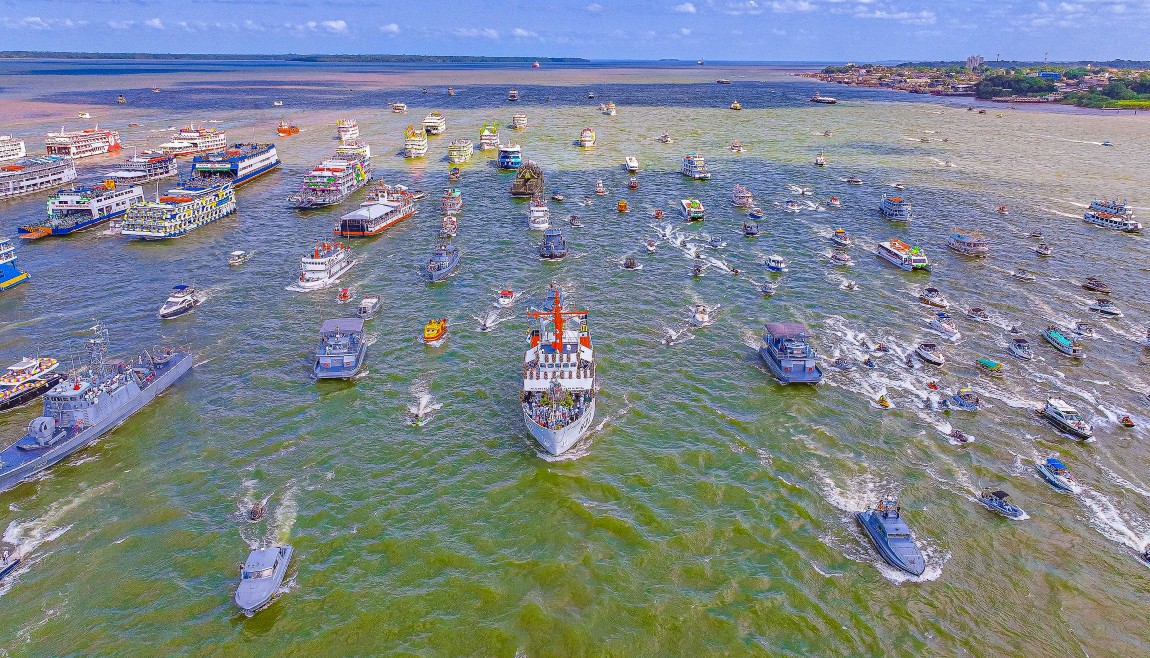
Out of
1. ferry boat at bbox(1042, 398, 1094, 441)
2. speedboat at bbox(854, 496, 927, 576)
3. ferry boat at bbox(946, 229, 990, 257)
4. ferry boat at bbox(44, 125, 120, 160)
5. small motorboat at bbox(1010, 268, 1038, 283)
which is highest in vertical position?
ferry boat at bbox(44, 125, 120, 160)

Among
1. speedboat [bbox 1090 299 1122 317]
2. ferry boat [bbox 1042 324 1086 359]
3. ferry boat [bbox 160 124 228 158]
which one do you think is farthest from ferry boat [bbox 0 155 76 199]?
speedboat [bbox 1090 299 1122 317]

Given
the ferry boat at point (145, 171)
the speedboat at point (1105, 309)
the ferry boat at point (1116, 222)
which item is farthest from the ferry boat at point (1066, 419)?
the ferry boat at point (145, 171)

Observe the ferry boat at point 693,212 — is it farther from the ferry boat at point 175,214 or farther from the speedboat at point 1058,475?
the ferry boat at point 175,214

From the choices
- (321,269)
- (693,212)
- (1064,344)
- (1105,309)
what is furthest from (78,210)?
(1105,309)

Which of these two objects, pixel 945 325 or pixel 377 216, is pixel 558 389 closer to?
pixel 945 325

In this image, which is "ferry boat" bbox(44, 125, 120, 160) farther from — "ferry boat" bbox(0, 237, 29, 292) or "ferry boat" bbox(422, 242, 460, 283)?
"ferry boat" bbox(422, 242, 460, 283)

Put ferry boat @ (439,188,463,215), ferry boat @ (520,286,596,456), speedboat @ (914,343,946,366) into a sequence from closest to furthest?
ferry boat @ (520,286,596,456) < speedboat @ (914,343,946,366) < ferry boat @ (439,188,463,215)

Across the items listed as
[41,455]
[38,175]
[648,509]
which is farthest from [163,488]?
[38,175]

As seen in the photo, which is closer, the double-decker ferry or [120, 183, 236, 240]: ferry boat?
the double-decker ferry
